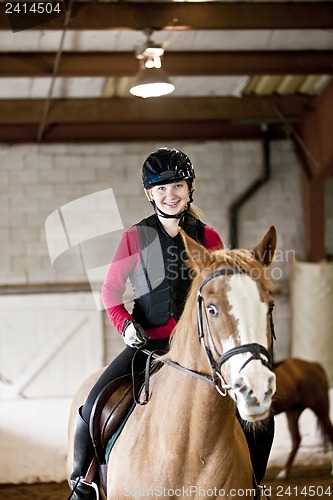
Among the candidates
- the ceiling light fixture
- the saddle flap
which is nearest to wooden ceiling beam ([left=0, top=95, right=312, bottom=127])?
the ceiling light fixture

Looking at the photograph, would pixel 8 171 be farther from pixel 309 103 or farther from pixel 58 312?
pixel 309 103

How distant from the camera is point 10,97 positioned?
6348 mm

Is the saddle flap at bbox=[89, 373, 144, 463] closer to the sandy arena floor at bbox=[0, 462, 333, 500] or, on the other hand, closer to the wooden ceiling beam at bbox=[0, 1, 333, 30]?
the sandy arena floor at bbox=[0, 462, 333, 500]

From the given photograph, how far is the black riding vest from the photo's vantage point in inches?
83.0

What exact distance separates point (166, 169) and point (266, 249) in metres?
0.54

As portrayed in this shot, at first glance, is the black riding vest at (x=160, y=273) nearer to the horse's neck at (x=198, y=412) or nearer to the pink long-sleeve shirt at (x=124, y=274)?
the pink long-sleeve shirt at (x=124, y=274)

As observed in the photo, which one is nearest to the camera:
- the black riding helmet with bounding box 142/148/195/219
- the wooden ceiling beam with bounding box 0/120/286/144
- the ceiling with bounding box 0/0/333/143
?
the black riding helmet with bounding box 142/148/195/219

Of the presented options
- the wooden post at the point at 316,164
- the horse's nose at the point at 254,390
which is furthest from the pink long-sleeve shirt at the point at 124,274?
the wooden post at the point at 316,164

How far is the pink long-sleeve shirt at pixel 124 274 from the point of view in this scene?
7.15 ft

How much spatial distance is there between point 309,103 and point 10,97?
3.10 m

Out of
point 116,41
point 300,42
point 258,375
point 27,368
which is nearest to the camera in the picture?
point 258,375

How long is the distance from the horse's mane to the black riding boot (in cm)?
72

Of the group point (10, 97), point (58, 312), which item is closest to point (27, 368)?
point (58, 312)

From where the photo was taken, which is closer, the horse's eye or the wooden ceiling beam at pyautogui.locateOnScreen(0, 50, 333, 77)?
the horse's eye
